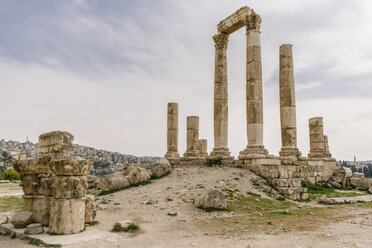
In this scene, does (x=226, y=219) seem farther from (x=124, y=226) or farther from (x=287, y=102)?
(x=287, y=102)

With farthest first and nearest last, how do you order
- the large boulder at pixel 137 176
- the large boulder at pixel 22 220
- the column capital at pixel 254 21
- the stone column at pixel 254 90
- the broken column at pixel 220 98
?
the broken column at pixel 220 98
the column capital at pixel 254 21
the stone column at pixel 254 90
the large boulder at pixel 137 176
the large boulder at pixel 22 220

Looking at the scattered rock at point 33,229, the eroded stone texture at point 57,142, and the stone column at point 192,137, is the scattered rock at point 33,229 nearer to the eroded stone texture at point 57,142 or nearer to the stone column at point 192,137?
the eroded stone texture at point 57,142

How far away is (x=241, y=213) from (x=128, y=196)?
5.38 meters

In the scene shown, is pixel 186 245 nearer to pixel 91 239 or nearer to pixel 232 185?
pixel 91 239

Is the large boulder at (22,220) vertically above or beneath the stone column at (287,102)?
beneath

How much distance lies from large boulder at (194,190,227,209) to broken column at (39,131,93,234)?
4531 millimetres

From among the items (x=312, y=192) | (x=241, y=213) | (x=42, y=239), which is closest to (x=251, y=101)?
(x=312, y=192)

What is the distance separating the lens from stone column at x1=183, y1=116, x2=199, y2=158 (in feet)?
77.1

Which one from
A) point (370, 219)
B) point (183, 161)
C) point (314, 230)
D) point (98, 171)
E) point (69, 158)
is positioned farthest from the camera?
point (98, 171)

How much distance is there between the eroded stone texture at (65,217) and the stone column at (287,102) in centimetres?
1576

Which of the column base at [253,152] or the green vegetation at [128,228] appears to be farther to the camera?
the column base at [253,152]

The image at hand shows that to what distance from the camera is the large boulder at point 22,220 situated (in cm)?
860

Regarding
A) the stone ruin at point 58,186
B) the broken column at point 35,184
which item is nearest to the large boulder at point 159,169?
the stone ruin at point 58,186

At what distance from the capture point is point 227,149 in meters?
21.0
